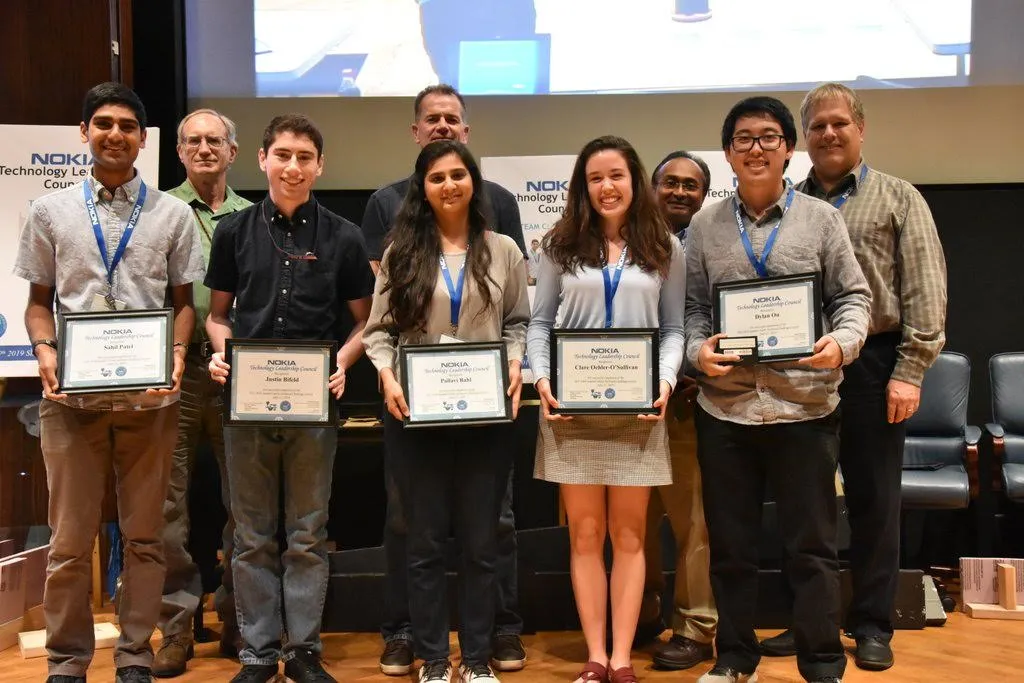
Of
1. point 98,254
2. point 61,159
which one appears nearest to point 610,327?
point 98,254

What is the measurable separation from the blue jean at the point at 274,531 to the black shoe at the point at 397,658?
1.05 ft

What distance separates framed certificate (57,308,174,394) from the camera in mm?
2742

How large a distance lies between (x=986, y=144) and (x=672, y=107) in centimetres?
184

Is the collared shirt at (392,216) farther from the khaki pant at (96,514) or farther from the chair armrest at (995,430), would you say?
the chair armrest at (995,430)

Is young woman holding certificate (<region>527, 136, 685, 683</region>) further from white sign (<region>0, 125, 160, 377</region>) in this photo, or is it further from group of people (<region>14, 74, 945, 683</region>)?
white sign (<region>0, 125, 160, 377</region>)

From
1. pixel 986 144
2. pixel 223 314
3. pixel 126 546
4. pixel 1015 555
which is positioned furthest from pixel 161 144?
pixel 1015 555

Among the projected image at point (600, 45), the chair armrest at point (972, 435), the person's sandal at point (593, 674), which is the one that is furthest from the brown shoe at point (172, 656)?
the chair armrest at point (972, 435)

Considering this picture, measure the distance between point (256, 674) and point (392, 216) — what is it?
1667 millimetres

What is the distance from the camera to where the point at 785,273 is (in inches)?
109

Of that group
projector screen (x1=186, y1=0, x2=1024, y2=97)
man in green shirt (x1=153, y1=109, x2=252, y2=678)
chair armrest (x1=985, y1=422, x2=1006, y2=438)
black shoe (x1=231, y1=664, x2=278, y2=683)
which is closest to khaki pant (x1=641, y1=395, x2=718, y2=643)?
black shoe (x1=231, y1=664, x2=278, y2=683)

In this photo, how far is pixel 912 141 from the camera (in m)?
5.42

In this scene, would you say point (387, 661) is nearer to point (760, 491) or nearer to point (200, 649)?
point (200, 649)

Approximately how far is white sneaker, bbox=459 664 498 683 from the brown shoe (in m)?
1.12

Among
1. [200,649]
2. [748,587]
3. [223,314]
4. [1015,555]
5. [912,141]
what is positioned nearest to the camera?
[748,587]
